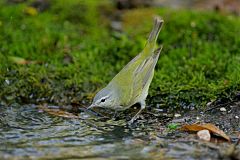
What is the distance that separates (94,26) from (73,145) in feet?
13.3

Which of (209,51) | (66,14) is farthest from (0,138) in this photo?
(66,14)

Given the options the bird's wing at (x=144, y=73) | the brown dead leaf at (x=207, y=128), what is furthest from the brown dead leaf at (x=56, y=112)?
the brown dead leaf at (x=207, y=128)

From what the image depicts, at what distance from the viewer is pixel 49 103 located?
6770 mm

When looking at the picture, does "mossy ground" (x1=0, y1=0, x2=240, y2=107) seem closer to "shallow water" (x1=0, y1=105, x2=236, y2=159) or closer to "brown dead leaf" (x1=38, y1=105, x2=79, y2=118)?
"brown dead leaf" (x1=38, y1=105, x2=79, y2=118)

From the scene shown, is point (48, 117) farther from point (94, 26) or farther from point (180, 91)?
point (94, 26)

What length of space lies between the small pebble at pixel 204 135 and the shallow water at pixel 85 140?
0.56 ft

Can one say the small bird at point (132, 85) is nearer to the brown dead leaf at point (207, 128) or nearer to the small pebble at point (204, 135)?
the brown dead leaf at point (207, 128)

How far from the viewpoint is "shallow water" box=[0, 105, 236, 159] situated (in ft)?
15.7

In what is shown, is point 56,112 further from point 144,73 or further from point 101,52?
point 101,52

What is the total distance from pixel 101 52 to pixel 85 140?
2.62 m

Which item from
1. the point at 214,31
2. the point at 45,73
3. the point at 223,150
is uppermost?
the point at 214,31

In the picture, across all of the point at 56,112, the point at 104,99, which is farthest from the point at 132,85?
the point at 56,112

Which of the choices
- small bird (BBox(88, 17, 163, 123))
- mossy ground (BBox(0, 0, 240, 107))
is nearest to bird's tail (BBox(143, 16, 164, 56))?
small bird (BBox(88, 17, 163, 123))

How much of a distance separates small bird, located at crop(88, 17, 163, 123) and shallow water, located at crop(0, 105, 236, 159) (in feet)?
0.78
